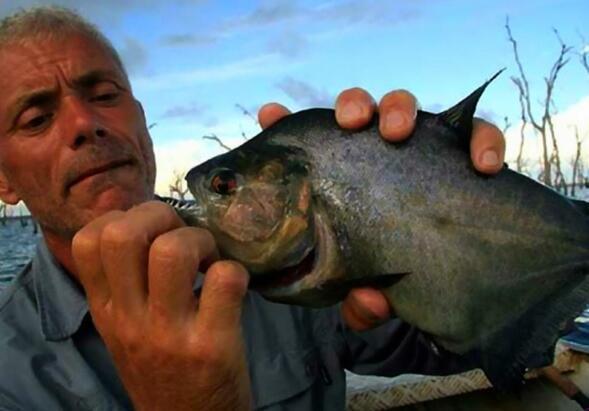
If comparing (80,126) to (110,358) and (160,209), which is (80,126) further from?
(160,209)

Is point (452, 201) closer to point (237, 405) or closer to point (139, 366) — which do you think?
point (237, 405)

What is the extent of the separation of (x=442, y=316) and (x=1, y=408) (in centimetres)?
194

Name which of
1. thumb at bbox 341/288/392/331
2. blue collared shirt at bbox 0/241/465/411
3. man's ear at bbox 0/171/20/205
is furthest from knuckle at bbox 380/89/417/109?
man's ear at bbox 0/171/20/205

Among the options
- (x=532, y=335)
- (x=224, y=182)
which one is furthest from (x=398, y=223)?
(x=532, y=335)

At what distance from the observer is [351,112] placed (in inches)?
95.2

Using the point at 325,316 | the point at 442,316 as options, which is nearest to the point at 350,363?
the point at 325,316

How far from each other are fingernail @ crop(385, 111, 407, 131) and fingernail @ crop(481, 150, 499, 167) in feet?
0.96

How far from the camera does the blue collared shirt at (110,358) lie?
321 centimetres

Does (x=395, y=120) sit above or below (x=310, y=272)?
above

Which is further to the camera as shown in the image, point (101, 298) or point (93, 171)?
point (93, 171)

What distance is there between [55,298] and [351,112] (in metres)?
2.00

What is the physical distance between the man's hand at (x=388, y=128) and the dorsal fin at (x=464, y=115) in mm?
35

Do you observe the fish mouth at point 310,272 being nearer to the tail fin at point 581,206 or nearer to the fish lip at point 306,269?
the fish lip at point 306,269

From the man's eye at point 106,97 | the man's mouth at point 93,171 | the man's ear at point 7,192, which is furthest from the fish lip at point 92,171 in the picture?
the man's ear at point 7,192
